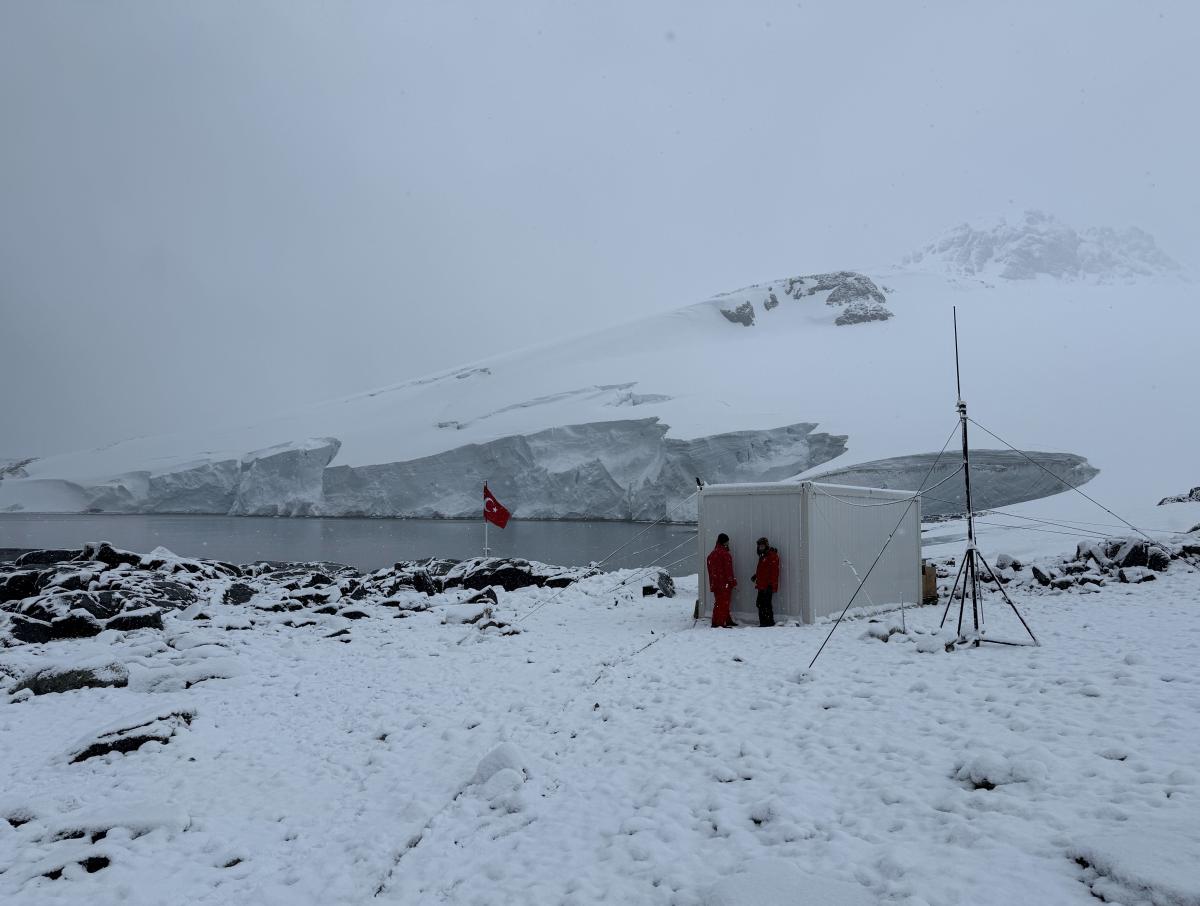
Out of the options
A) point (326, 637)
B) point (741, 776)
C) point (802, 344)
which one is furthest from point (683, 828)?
point (802, 344)

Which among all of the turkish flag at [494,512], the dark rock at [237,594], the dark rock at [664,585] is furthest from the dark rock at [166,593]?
the dark rock at [664,585]

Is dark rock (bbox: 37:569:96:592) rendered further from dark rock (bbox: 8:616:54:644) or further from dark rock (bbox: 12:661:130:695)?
dark rock (bbox: 12:661:130:695)

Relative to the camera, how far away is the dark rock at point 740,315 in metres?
74.2

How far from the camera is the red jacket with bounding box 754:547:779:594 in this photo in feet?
32.1

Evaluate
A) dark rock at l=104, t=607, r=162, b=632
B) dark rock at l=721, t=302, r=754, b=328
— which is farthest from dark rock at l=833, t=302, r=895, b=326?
dark rock at l=104, t=607, r=162, b=632

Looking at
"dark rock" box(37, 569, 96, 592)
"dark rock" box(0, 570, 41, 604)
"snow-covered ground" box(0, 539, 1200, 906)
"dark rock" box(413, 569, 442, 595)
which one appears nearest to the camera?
"snow-covered ground" box(0, 539, 1200, 906)

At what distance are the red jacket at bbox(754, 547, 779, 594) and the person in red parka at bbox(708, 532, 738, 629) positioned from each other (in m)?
0.38

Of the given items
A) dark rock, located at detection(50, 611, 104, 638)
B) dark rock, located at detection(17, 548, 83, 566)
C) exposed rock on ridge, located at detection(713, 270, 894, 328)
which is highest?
exposed rock on ridge, located at detection(713, 270, 894, 328)

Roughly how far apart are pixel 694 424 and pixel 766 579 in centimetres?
3533

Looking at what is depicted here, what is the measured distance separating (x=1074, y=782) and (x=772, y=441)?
40410 mm

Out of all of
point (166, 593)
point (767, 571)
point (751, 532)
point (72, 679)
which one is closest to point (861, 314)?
point (751, 532)

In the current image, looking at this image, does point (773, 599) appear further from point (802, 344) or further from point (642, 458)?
point (802, 344)

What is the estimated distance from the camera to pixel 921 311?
74.8 metres

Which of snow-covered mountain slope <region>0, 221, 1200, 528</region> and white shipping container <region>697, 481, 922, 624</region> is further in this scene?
snow-covered mountain slope <region>0, 221, 1200, 528</region>
